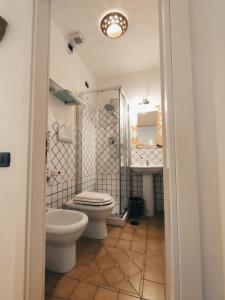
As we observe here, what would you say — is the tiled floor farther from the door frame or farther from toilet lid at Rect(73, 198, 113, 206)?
the door frame

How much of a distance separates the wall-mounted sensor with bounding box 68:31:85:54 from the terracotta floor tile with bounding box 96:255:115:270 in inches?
101

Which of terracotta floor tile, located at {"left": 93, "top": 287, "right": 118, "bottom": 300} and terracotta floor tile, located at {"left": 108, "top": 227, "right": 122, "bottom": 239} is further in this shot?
terracotta floor tile, located at {"left": 108, "top": 227, "right": 122, "bottom": 239}

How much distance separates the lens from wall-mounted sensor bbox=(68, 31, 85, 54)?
2.03 meters

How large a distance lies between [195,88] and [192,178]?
31 centimetres

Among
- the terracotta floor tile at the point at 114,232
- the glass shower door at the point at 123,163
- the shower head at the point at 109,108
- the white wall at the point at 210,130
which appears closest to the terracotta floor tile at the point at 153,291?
the terracotta floor tile at the point at 114,232

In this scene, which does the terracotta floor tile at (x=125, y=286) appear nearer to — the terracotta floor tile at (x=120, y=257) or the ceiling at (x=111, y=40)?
the terracotta floor tile at (x=120, y=257)

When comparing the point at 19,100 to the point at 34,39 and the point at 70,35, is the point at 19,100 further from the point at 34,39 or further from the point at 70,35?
the point at 70,35

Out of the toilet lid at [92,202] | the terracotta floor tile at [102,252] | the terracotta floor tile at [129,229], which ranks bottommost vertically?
the terracotta floor tile at [102,252]


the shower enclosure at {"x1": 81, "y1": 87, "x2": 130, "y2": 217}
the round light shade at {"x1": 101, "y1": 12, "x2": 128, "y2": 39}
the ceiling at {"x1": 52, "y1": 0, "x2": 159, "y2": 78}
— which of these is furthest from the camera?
the shower enclosure at {"x1": 81, "y1": 87, "x2": 130, "y2": 217}

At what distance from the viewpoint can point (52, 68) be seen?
5.90 feet

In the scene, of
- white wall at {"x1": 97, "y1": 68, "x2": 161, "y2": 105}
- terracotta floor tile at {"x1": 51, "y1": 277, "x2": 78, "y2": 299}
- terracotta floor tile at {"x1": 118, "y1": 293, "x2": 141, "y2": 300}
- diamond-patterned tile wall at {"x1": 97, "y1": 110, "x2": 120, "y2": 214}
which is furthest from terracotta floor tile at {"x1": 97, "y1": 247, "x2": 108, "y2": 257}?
white wall at {"x1": 97, "y1": 68, "x2": 161, "y2": 105}

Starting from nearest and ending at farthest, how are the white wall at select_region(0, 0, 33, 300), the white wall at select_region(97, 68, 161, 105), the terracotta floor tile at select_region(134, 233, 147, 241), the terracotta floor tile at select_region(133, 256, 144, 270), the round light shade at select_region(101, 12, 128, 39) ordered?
1. the white wall at select_region(0, 0, 33, 300)
2. the terracotta floor tile at select_region(133, 256, 144, 270)
3. the round light shade at select_region(101, 12, 128, 39)
4. the terracotta floor tile at select_region(134, 233, 147, 241)
5. the white wall at select_region(97, 68, 161, 105)

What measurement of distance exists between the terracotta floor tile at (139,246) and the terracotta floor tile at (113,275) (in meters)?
0.36

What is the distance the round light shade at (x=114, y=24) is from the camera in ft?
5.82
